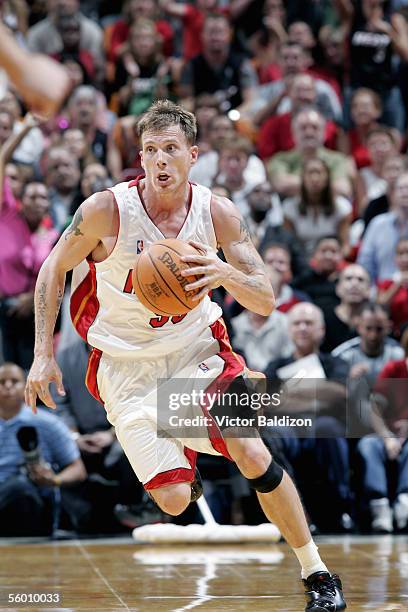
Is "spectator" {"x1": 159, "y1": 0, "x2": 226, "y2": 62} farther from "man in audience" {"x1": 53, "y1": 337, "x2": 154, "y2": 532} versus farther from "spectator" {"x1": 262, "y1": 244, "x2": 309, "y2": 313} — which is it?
"man in audience" {"x1": 53, "y1": 337, "x2": 154, "y2": 532}

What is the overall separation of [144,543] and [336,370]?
1.89m

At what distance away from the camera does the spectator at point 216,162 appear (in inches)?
412

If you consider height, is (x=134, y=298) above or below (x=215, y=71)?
below

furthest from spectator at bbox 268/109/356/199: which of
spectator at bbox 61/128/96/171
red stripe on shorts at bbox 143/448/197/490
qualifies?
red stripe on shorts at bbox 143/448/197/490

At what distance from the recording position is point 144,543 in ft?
26.6

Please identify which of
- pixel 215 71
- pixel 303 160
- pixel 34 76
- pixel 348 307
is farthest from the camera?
pixel 215 71

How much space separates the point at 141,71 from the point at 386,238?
3.52 metres

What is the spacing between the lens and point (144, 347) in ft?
17.5

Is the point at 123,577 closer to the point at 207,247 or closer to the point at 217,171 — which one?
the point at 207,247

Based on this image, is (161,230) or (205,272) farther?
(161,230)

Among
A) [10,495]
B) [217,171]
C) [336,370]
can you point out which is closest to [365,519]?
[336,370]

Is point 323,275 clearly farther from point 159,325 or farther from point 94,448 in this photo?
point 159,325

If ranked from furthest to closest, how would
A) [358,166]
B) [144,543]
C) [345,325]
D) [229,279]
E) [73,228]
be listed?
[358,166]
[345,325]
[144,543]
[73,228]
[229,279]

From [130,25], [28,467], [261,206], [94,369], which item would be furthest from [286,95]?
[94,369]
